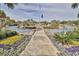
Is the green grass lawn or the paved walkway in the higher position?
the green grass lawn

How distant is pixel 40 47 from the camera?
1.44 metres

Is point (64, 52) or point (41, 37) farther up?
point (41, 37)

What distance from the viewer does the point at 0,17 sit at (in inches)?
57.8

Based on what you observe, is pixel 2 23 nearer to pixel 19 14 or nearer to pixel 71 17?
pixel 19 14

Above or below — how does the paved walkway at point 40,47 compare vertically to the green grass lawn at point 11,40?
below

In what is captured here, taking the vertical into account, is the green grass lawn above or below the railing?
above

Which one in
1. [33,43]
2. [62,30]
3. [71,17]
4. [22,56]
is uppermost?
[71,17]

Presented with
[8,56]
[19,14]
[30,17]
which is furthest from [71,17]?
[8,56]

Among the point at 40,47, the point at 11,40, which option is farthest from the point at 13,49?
the point at 40,47

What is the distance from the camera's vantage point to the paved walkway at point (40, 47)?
144 cm

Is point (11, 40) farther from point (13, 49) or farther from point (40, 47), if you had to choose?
point (40, 47)

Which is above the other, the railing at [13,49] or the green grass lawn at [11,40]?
the green grass lawn at [11,40]

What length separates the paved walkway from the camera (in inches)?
56.7

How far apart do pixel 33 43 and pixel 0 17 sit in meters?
0.41
